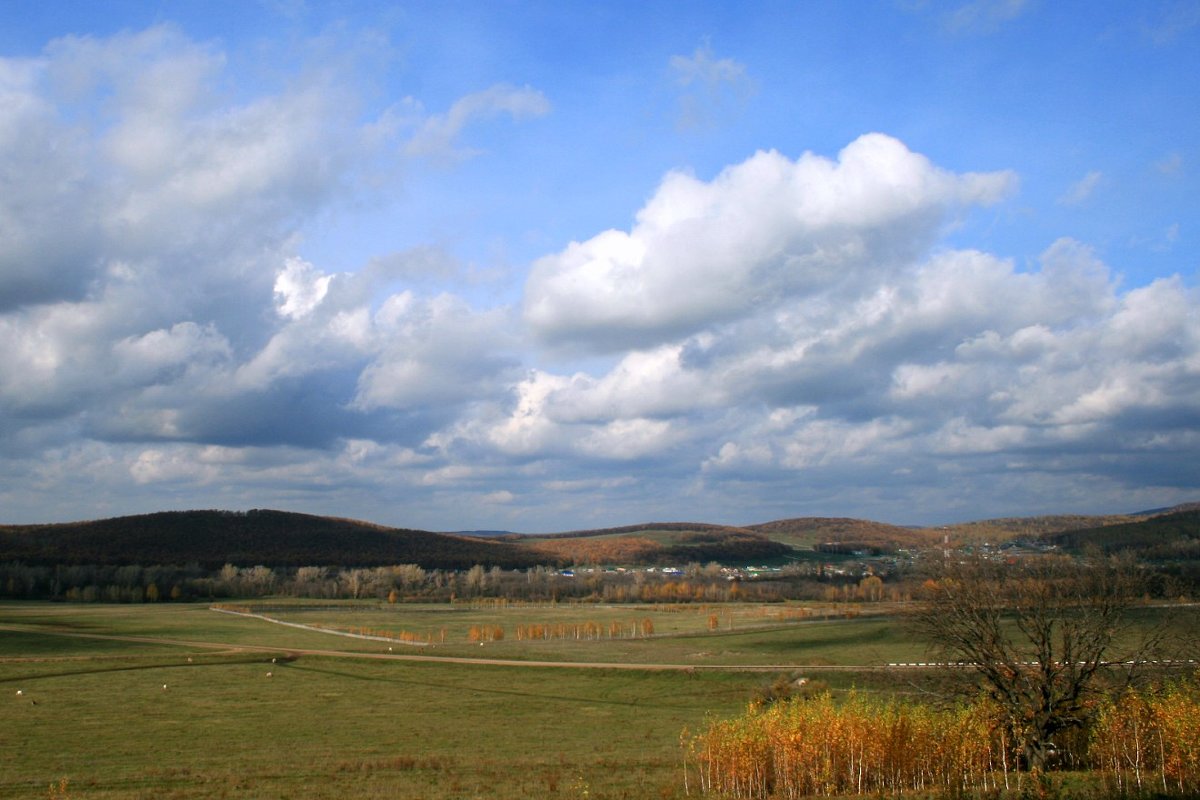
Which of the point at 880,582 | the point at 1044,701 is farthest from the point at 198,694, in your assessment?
the point at 880,582

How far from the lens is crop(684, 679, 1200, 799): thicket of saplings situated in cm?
2327

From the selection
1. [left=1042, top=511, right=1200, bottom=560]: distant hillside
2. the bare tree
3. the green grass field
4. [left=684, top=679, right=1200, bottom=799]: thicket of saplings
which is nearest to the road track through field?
the green grass field

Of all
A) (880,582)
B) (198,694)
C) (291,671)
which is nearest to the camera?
(198,694)

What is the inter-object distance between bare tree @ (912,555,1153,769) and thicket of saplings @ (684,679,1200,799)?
1.01 meters

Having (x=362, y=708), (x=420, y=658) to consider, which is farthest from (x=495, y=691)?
(x=420, y=658)

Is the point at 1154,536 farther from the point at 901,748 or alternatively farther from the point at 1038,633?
the point at 901,748

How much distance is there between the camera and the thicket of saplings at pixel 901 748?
76.3 feet

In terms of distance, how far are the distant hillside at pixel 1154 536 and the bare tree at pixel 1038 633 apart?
353ft

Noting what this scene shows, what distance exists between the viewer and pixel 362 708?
187ft

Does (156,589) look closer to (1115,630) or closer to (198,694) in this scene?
(198,694)

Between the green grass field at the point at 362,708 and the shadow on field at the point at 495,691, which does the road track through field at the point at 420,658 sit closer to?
the green grass field at the point at 362,708

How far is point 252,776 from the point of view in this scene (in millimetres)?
33000

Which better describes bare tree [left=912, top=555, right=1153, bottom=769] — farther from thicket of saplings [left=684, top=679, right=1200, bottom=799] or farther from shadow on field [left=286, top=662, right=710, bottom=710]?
shadow on field [left=286, top=662, right=710, bottom=710]

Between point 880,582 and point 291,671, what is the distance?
488 ft
